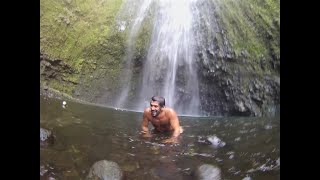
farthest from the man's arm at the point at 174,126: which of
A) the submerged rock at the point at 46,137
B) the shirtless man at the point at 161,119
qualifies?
the submerged rock at the point at 46,137

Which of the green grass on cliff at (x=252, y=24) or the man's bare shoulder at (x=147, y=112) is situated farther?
the green grass on cliff at (x=252, y=24)

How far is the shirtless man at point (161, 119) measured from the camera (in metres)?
3.24

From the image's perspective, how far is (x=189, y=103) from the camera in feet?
11.2

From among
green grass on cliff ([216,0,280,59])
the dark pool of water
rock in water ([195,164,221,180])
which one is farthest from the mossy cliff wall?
rock in water ([195,164,221,180])

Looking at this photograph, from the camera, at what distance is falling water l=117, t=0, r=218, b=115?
3461 millimetres

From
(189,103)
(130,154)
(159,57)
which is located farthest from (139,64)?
(130,154)

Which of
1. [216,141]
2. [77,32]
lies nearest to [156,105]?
[216,141]

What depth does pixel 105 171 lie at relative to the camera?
9.82ft

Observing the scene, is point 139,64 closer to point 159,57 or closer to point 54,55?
point 159,57

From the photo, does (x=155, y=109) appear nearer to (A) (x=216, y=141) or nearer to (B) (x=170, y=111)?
(B) (x=170, y=111)

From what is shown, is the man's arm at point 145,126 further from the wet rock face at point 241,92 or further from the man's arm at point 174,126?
the wet rock face at point 241,92

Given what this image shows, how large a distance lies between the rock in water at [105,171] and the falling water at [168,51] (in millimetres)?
580

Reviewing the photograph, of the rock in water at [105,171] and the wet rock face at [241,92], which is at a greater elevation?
the wet rock face at [241,92]

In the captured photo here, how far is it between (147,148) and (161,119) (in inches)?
10.2
